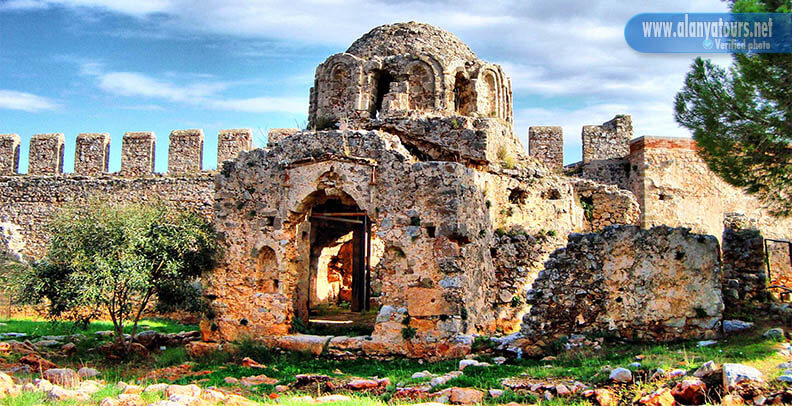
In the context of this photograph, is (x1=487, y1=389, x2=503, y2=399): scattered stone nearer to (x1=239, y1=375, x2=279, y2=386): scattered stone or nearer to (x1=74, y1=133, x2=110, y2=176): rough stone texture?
(x1=239, y1=375, x2=279, y2=386): scattered stone

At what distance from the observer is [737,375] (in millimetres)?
7801

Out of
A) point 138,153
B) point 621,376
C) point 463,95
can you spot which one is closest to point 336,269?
point 138,153

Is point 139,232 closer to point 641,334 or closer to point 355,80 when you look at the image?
point 355,80

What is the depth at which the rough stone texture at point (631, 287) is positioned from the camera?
36.3ft

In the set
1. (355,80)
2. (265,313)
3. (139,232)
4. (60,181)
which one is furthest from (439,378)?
(60,181)

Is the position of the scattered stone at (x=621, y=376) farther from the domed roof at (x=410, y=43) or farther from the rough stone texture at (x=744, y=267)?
the domed roof at (x=410, y=43)

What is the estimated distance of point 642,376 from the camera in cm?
900

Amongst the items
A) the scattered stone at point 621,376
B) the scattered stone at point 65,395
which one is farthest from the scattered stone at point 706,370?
the scattered stone at point 65,395

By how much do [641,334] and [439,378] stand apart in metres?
3.62

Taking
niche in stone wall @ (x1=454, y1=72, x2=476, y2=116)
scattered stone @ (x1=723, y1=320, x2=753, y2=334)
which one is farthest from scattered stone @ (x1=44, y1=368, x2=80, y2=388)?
scattered stone @ (x1=723, y1=320, x2=753, y2=334)

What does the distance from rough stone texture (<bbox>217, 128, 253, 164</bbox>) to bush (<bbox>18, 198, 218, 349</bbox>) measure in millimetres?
8121

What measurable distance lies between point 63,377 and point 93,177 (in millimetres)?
14065

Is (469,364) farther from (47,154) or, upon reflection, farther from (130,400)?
(47,154)

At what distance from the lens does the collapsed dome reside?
16.4 metres
